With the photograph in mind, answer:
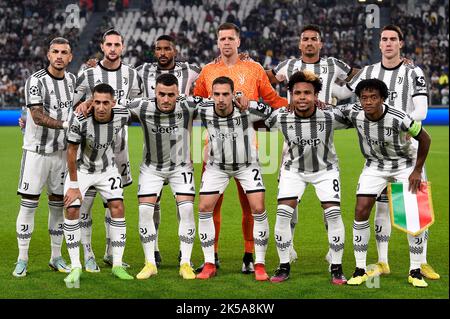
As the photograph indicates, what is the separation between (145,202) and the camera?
23.8 ft

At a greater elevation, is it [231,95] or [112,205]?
[231,95]

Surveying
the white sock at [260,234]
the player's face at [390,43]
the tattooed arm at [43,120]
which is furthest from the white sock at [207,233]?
the player's face at [390,43]

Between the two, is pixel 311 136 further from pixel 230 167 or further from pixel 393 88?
pixel 393 88

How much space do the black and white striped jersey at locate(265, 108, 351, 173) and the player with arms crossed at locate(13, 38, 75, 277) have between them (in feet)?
6.24

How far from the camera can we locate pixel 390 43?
7.43m

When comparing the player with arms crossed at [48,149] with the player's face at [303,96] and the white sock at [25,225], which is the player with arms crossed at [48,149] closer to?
the white sock at [25,225]

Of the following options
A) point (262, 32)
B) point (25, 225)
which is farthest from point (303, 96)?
point (262, 32)

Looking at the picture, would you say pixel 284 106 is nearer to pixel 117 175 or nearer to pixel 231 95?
pixel 231 95

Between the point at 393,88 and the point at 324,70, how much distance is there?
69 cm

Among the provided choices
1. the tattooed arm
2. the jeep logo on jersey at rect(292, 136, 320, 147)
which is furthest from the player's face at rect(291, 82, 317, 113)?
the tattooed arm

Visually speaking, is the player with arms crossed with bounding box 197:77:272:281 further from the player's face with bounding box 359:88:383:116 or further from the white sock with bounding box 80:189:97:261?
the white sock with bounding box 80:189:97:261

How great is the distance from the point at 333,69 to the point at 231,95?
4.21 ft
